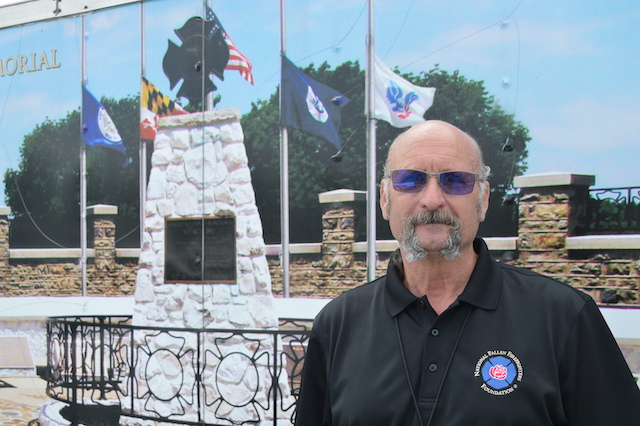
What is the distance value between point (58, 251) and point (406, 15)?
2.27 metres

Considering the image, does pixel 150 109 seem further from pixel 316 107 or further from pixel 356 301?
pixel 356 301

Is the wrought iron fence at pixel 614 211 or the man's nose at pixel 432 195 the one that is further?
the wrought iron fence at pixel 614 211

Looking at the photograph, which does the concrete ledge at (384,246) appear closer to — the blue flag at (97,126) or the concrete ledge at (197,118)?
the concrete ledge at (197,118)

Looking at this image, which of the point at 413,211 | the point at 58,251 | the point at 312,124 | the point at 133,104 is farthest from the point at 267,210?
the point at 413,211

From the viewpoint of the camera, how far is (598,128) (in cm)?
244

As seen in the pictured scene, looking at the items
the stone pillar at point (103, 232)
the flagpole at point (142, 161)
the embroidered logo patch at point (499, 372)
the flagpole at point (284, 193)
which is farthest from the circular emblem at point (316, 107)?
Result: the embroidered logo patch at point (499, 372)

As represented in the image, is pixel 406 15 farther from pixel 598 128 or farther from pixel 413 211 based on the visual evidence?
pixel 413 211

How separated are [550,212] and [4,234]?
298 cm

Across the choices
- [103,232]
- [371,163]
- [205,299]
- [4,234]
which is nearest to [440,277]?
[371,163]

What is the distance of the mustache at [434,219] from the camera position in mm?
1532

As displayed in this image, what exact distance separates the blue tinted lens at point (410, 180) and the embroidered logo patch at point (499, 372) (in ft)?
1.37

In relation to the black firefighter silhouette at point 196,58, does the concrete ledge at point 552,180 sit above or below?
below

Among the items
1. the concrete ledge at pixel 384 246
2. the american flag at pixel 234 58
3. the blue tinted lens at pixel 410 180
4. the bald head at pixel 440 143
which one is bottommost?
the concrete ledge at pixel 384 246

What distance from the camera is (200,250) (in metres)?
3.33
